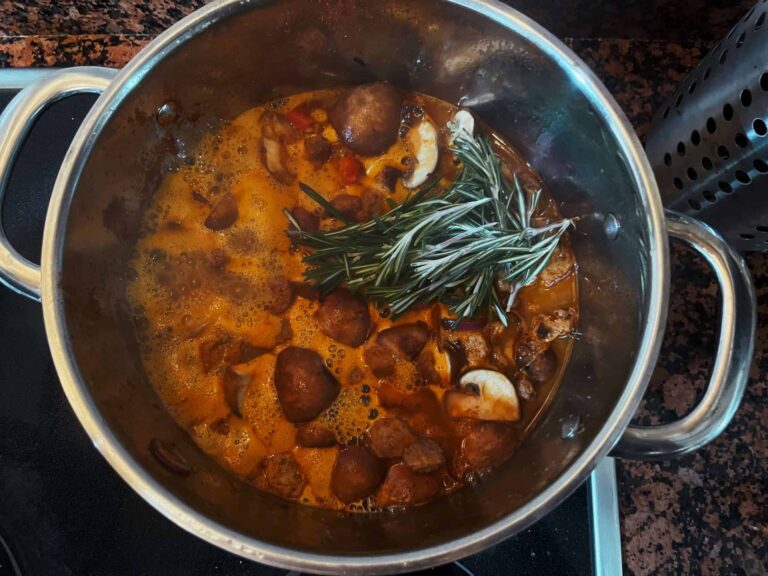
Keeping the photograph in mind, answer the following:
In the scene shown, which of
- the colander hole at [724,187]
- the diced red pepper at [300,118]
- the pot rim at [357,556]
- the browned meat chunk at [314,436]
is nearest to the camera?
the pot rim at [357,556]

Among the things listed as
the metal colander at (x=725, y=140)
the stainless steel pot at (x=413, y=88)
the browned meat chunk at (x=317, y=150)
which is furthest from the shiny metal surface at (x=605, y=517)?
the browned meat chunk at (x=317, y=150)

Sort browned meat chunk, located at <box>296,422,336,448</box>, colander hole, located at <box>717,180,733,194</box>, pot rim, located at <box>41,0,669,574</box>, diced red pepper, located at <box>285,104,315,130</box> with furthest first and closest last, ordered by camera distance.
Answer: diced red pepper, located at <box>285,104,315,130</box>
browned meat chunk, located at <box>296,422,336,448</box>
colander hole, located at <box>717,180,733,194</box>
pot rim, located at <box>41,0,669,574</box>

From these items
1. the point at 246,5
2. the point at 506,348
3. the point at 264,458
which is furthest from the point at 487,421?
the point at 246,5

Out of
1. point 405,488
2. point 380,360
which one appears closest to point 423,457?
point 405,488

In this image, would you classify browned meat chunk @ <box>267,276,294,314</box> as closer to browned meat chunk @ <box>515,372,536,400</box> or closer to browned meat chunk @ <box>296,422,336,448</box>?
browned meat chunk @ <box>296,422,336,448</box>

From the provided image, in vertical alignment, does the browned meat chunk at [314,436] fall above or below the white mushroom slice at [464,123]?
below

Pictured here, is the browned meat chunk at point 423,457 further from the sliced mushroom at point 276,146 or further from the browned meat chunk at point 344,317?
the sliced mushroom at point 276,146

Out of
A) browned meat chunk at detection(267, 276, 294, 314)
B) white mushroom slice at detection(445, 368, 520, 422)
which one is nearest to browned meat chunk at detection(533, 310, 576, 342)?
white mushroom slice at detection(445, 368, 520, 422)
